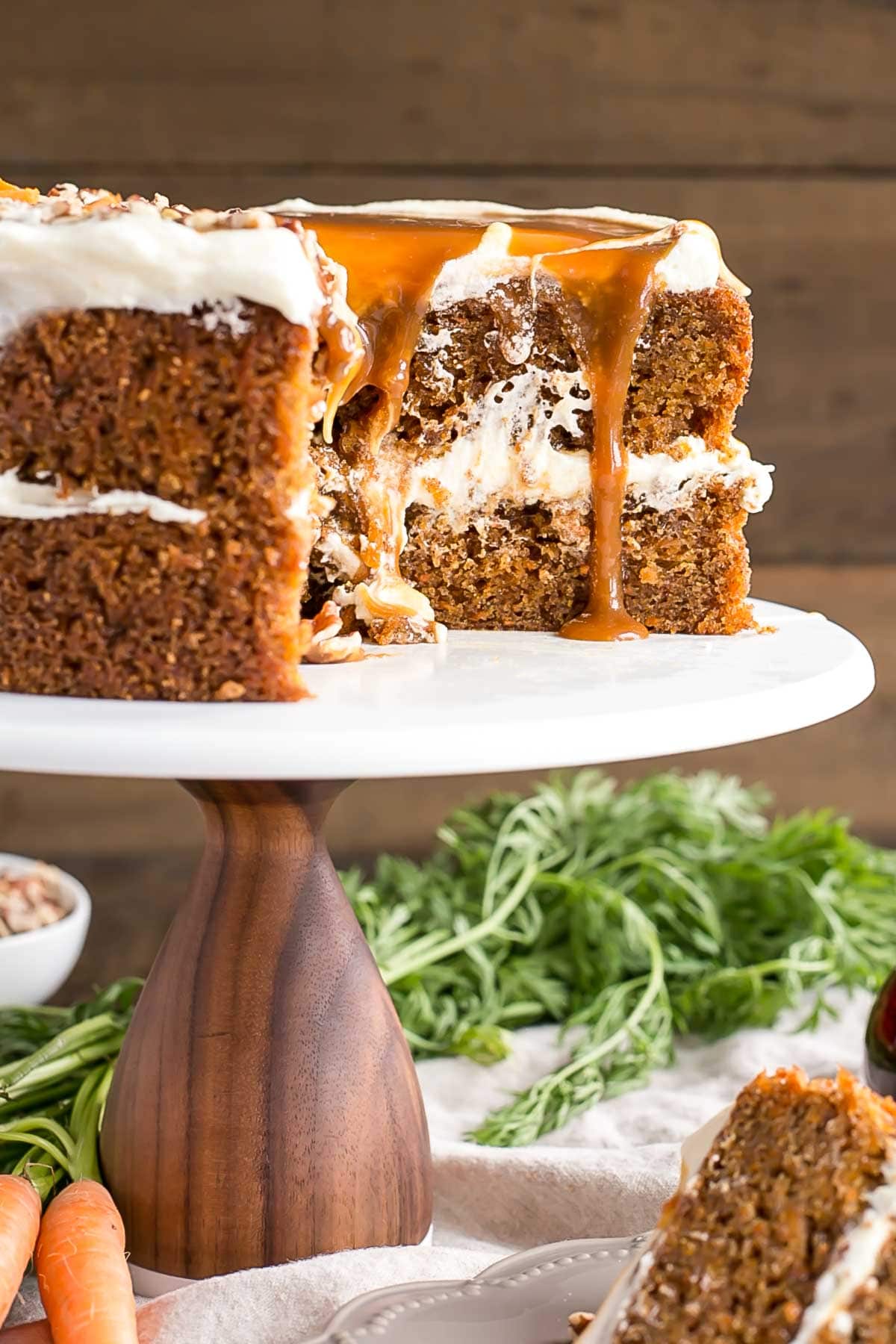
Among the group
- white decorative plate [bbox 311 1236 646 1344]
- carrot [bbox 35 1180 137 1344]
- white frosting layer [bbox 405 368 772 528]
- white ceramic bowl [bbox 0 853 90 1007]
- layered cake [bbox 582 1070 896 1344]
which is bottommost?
white ceramic bowl [bbox 0 853 90 1007]

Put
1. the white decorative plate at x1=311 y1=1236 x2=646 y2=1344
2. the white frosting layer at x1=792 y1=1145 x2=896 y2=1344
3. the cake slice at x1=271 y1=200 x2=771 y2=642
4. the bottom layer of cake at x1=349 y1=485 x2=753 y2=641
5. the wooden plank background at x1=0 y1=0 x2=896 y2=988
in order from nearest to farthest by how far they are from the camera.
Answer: the white frosting layer at x1=792 y1=1145 x2=896 y2=1344 → the white decorative plate at x1=311 y1=1236 x2=646 y2=1344 → the cake slice at x1=271 y1=200 x2=771 y2=642 → the bottom layer of cake at x1=349 y1=485 x2=753 y2=641 → the wooden plank background at x1=0 y1=0 x2=896 y2=988

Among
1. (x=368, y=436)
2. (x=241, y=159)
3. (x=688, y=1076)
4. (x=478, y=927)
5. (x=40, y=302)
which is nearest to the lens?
(x=40, y=302)

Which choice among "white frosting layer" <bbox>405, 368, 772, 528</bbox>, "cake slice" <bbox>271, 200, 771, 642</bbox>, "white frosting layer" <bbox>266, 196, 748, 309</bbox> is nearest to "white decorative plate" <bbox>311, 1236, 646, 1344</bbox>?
"cake slice" <bbox>271, 200, 771, 642</bbox>

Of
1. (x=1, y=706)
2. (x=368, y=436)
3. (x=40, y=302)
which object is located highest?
(x=40, y=302)

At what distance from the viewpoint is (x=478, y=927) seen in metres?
2.00

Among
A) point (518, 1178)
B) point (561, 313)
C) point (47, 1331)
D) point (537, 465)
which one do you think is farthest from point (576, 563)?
point (47, 1331)

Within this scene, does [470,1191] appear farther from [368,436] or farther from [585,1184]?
[368,436]

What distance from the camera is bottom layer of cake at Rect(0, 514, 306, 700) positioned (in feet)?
3.92

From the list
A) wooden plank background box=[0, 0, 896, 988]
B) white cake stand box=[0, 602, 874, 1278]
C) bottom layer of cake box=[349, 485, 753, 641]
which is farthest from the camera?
wooden plank background box=[0, 0, 896, 988]

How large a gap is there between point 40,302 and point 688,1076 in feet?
3.88

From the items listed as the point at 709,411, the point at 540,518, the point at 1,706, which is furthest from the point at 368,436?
the point at 1,706

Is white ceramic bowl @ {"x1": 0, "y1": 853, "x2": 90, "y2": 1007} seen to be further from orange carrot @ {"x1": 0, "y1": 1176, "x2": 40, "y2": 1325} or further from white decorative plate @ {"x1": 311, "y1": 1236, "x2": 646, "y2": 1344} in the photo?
white decorative plate @ {"x1": 311, "y1": 1236, "x2": 646, "y2": 1344}

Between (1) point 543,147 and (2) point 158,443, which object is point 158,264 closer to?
(2) point 158,443

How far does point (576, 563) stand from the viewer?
5.09ft
